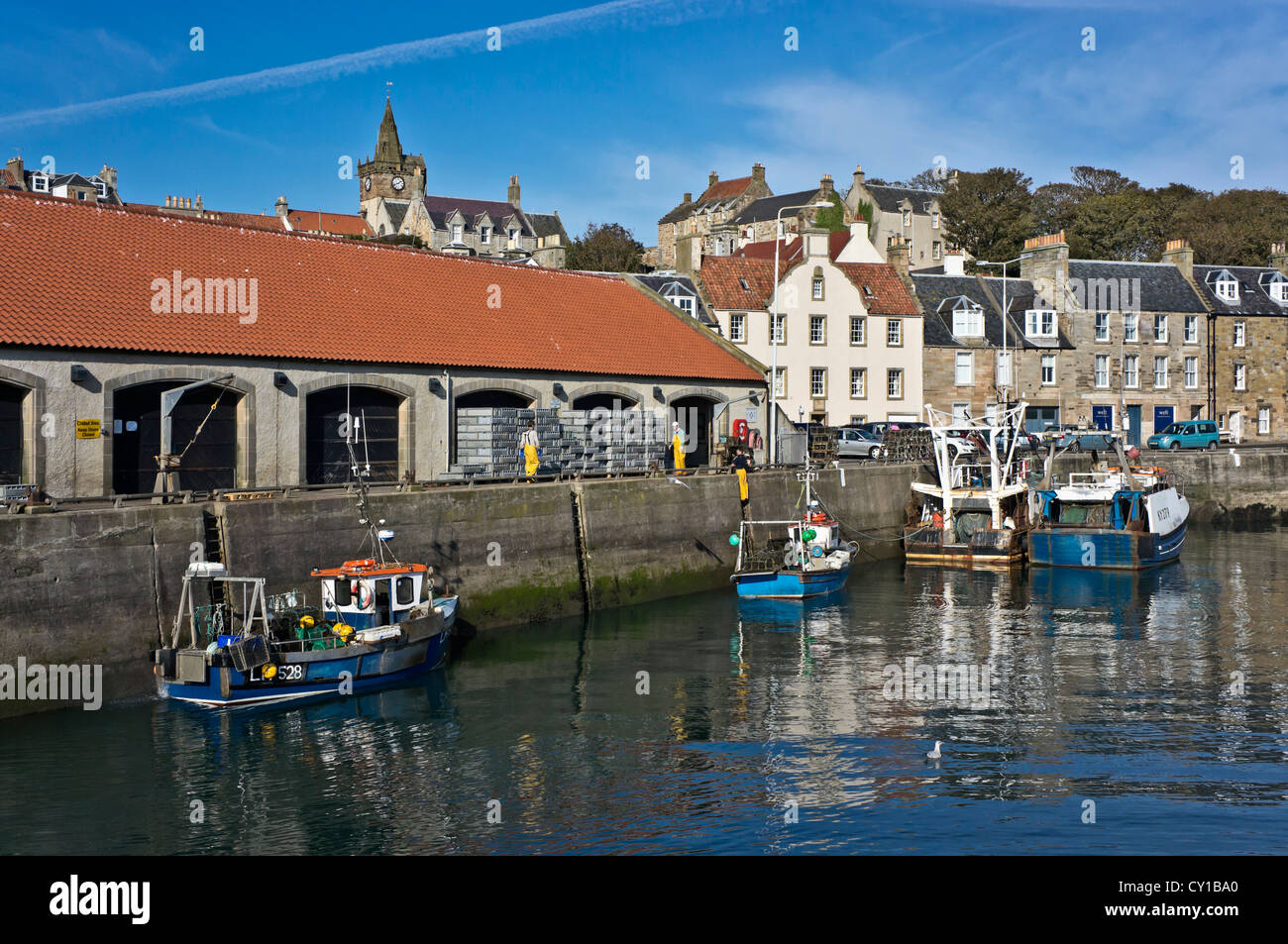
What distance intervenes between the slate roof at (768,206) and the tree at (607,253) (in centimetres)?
1532

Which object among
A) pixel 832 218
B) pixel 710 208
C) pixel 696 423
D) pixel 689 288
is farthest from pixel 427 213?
pixel 696 423

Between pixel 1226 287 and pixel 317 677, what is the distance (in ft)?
210

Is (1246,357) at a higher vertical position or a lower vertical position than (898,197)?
lower

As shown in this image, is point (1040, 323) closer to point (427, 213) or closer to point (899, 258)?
point (899, 258)

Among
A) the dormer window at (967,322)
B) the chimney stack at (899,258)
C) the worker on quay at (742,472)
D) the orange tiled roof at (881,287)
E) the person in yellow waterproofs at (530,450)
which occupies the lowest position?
the worker on quay at (742,472)

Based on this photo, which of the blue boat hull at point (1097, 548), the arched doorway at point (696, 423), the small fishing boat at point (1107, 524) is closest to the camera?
the blue boat hull at point (1097, 548)

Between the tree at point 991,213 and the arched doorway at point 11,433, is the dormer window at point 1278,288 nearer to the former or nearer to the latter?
the tree at point 991,213

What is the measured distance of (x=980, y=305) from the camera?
212 feet

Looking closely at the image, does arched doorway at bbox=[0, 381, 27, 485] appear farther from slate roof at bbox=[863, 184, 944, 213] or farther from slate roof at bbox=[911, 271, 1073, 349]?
slate roof at bbox=[863, 184, 944, 213]

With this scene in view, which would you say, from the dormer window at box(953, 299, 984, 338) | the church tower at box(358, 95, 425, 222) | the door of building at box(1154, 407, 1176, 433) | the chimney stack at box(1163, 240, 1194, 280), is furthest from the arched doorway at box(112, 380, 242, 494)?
the church tower at box(358, 95, 425, 222)

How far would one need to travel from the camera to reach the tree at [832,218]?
9394 centimetres

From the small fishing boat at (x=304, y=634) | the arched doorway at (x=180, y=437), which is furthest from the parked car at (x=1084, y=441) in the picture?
the arched doorway at (x=180, y=437)
